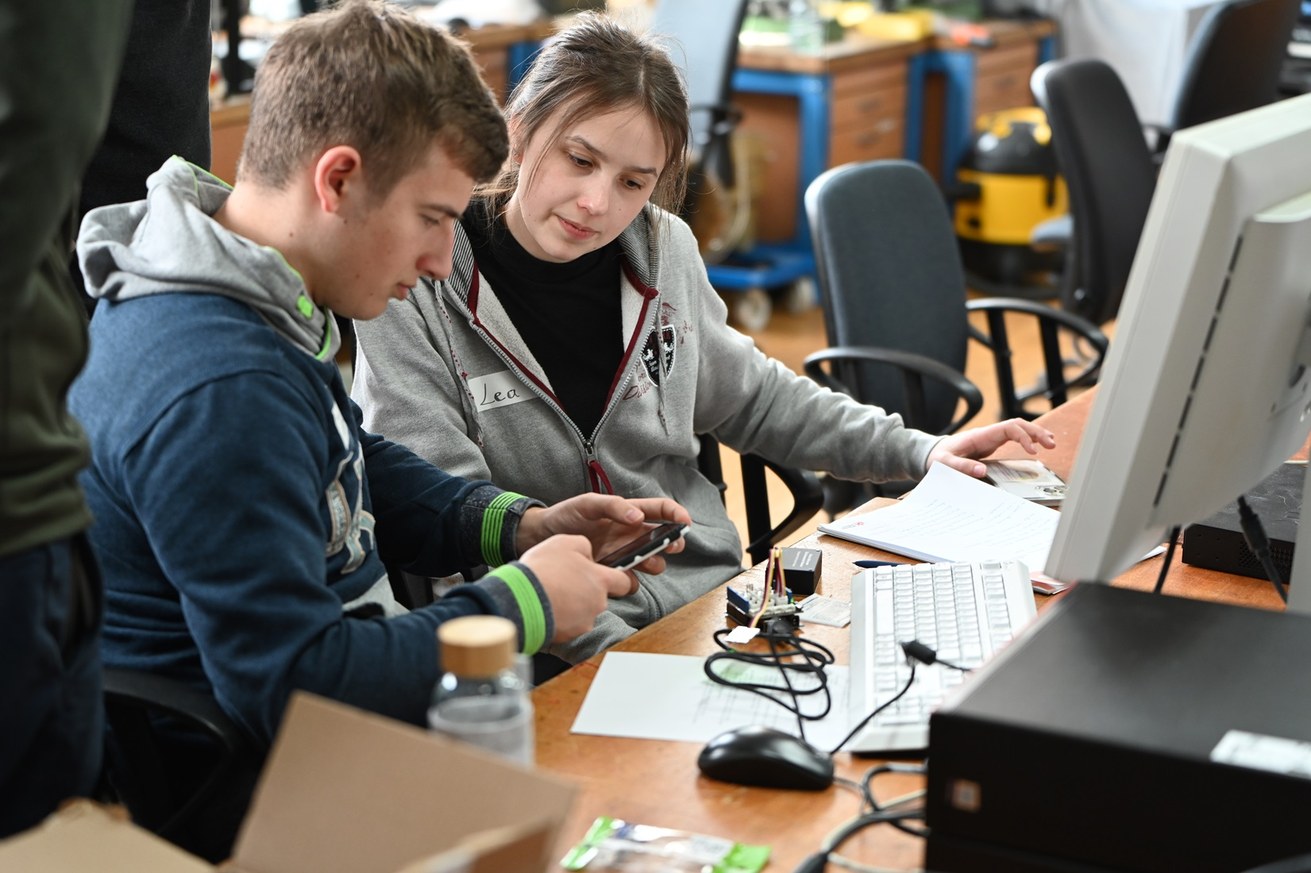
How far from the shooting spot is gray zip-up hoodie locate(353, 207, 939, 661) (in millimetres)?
1685

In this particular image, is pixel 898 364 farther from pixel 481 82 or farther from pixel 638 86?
pixel 481 82

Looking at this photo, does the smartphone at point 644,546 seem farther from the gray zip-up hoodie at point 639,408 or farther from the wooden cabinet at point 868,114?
the wooden cabinet at point 868,114

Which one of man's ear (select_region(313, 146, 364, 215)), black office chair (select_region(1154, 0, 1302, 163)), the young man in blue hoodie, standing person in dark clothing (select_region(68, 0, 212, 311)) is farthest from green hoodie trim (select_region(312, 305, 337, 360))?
black office chair (select_region(1154, 0, 1302, 163))

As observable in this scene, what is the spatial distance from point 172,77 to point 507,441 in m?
0.67

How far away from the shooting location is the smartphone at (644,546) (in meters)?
1.38

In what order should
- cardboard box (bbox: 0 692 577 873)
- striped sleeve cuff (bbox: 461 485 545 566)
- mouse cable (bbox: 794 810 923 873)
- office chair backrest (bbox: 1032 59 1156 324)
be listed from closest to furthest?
cardboard box (bbox: 0 692 577 873)
mouse cable (bbox: 794 810 923 873)
striped sleeve cuff (bbox: 461 485 545 566)
office chair backrest (bbox: 1032 59 1156 324)

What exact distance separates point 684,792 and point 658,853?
10 centimetres

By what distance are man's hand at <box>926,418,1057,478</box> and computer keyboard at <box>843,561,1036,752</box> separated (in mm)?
366

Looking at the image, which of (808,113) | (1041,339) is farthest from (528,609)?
(808,113)

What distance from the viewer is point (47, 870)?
90 cm

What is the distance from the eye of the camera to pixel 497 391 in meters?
1.74

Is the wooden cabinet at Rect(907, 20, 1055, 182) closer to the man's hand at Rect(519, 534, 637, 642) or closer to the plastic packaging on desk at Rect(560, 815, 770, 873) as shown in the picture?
the man's hand at Rect(519, 534, 637, 642)

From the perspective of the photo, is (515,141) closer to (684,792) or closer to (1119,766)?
(684,792)

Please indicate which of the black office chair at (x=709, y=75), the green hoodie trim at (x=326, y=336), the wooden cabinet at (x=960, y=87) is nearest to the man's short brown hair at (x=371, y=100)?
the green hoodie trim at (x=326, y=336)
